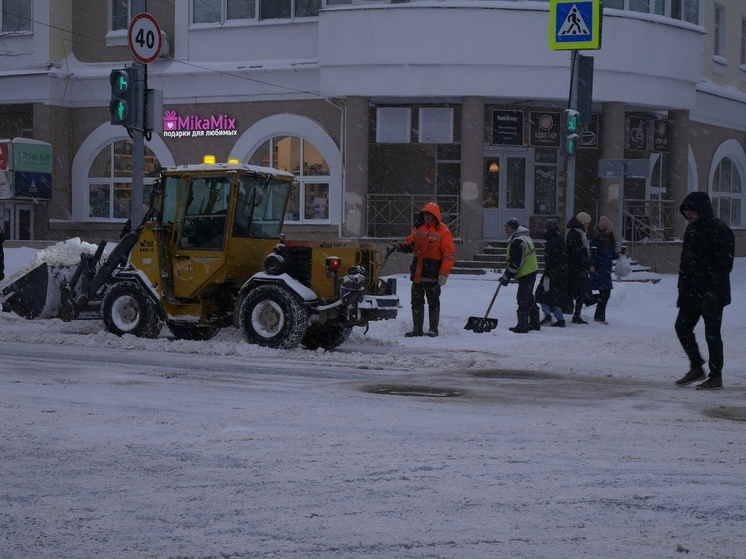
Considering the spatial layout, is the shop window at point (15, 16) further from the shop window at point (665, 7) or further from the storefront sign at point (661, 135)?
the storefront sign at point (661, 135)

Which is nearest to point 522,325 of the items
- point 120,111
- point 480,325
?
point 480,325

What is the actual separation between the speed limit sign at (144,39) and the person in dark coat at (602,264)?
7070mm

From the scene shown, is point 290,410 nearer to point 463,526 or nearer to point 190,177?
point 463,526

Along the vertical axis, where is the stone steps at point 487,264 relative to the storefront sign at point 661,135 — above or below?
below

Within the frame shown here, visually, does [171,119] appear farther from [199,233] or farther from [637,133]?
[199,233]

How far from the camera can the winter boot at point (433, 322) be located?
616 inches

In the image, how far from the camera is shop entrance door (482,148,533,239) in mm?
29844

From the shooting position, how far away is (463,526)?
18.7ft

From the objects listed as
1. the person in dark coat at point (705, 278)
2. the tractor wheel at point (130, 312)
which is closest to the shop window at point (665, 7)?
the tractor wheel at point (130, 312)

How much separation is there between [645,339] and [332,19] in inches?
537

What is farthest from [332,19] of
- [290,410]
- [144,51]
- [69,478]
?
[69,478]

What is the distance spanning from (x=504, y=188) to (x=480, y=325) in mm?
14058

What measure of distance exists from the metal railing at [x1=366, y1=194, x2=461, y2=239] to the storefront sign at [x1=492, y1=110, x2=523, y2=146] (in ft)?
5.74

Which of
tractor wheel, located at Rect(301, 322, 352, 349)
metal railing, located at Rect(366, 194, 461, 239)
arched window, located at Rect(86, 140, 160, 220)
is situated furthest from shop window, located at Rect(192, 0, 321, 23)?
tractor wheel, located at Rect(301, 322, 352, 349)
